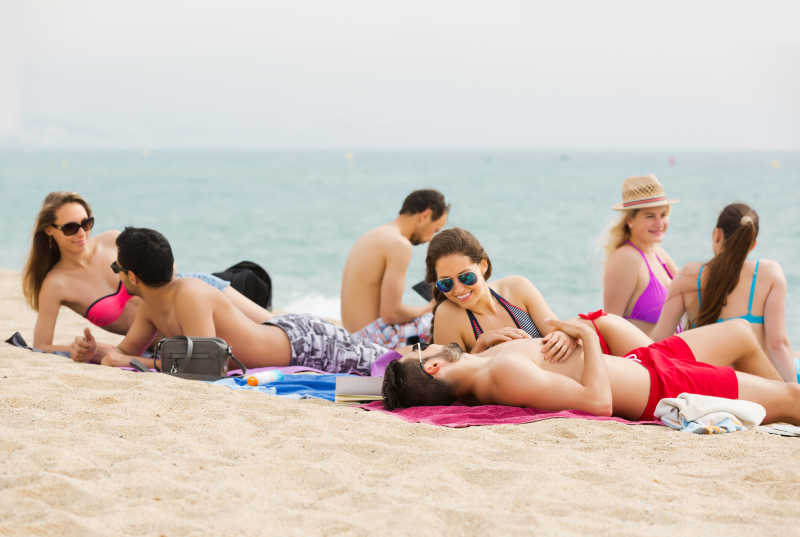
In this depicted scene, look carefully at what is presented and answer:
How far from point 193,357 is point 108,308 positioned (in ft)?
4.45

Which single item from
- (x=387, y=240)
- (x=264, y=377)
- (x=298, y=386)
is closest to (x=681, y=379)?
(x=298, y=386)

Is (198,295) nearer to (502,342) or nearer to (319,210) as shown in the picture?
(502,342)

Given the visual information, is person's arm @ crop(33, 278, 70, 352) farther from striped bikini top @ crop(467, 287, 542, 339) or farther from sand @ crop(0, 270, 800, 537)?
striped bikini top @ crop(467, 287, 542, 339)

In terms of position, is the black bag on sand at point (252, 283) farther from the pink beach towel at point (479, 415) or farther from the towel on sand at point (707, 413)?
the towel on sand at point (707, 413)

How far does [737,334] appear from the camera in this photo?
14.7 feet

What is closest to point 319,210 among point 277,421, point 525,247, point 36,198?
point 525,247

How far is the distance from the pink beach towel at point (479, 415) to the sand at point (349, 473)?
0.38 ft

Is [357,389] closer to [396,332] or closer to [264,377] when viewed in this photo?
[264,377]

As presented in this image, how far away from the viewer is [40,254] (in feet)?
19.4

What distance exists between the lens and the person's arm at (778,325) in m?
4.86

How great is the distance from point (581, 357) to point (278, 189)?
4793 cm

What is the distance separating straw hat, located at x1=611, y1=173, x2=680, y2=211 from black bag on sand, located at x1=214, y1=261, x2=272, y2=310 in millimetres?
2680

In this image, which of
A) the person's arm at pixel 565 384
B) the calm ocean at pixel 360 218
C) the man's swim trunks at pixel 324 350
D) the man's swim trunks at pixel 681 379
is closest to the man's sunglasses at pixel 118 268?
the man's swim trunks at pixel 324 350

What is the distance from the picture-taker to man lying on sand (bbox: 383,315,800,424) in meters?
4.08
